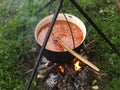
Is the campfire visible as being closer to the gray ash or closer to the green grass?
the gray ash

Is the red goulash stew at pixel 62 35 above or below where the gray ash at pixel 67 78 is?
above

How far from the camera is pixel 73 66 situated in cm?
396

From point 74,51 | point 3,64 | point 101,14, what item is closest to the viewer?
point 74,51

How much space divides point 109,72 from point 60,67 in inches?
29.6

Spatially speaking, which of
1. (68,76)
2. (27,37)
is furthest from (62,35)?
(27,37)

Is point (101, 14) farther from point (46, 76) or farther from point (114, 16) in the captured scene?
point (46, 76)

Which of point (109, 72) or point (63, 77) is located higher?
point (63, 77)

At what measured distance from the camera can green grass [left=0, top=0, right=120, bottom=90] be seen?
4082mm

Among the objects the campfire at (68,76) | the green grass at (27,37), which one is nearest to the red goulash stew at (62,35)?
the campfire at (68,76)

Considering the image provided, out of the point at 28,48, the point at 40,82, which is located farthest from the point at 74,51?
the point at 28,48

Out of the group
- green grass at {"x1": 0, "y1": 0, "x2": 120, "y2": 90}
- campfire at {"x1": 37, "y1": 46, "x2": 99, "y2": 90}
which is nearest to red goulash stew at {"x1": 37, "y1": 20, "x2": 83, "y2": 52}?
campfire at {"x1": 37, "y1": 46, "x2": 99, "y2": 90}

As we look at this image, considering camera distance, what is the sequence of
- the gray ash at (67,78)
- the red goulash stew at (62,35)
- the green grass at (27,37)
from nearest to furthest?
the red goulash stew at (62,35) < the gray ash at (67,78) < the green grass at (27,37)

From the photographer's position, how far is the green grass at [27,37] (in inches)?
161

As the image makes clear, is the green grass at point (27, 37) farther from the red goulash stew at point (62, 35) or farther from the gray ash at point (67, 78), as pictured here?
the red goulash stew at point (62, 35)
